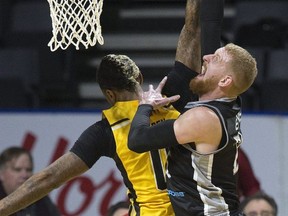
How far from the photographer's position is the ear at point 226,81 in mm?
4332

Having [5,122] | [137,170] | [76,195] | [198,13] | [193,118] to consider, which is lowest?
[76,195]

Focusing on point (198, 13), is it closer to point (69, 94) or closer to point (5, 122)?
point (5, 122)

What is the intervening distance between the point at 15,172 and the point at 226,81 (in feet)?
9.44

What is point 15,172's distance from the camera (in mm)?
6844

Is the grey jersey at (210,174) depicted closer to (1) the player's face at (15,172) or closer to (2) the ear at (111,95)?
(2) the ear at (111,95)

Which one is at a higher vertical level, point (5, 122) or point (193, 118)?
point (193, 118)

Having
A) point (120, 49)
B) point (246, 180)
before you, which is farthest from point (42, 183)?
point (120, 49)

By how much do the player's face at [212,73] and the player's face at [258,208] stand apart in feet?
7.40

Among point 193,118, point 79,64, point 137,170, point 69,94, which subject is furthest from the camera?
point 79,64

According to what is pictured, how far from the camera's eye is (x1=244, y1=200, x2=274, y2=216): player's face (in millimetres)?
6469

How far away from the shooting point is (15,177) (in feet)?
22.4

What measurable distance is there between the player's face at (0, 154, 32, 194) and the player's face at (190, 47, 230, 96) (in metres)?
2.72

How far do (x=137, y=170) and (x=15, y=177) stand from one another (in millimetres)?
2387

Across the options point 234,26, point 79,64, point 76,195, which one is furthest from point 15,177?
point 234,26
